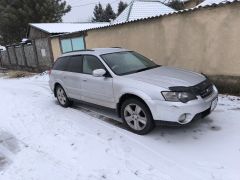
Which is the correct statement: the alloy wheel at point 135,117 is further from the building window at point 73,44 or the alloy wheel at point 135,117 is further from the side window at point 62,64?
the building window at point 73,44

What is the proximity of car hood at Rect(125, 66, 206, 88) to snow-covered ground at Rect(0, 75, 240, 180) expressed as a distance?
3.01 feet

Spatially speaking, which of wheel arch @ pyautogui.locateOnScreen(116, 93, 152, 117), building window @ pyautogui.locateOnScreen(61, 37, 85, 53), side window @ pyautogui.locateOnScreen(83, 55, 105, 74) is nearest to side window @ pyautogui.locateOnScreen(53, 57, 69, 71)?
side window @ pyautogui.locateOnScreen(83, 55, 105, 74)

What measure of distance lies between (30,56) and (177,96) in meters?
16.1

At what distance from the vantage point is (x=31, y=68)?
19062 mm

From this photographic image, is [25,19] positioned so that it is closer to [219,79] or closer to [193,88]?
[219,79]

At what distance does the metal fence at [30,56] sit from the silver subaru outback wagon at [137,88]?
10160 millimetres

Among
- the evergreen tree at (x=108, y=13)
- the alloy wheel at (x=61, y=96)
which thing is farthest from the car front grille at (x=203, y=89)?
the evergreen tree at (x=108, y=13)

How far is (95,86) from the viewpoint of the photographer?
6016mm

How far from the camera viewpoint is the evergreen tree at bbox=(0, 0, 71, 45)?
31.4 m

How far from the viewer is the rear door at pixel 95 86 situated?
568 cm

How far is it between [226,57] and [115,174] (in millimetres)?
4826

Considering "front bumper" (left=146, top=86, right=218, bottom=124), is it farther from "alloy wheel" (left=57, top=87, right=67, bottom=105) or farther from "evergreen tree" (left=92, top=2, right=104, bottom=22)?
"evergreen tree" (left=92, top=2, right=104, bottom=22)

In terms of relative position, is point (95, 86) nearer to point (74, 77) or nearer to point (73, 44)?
point (74, 77)

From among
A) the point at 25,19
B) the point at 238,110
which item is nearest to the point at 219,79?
the point at 238,110
